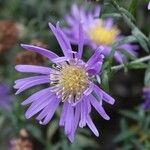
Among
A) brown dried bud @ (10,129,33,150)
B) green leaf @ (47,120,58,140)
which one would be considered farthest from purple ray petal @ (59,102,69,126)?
green leaf @ (47,120,58,140)

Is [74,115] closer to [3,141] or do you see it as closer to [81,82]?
[81,82]

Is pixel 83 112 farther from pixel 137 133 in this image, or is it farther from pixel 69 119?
pixel 137 133

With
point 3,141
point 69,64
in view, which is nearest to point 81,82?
point 69,64

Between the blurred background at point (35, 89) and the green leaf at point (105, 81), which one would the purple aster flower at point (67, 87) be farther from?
the blurred background at point (35, 89)

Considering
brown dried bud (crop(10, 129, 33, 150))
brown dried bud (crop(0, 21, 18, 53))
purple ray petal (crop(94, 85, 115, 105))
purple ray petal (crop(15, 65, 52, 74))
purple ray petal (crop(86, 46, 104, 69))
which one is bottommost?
brown dried bud (crop(10, 129, 33, 150))

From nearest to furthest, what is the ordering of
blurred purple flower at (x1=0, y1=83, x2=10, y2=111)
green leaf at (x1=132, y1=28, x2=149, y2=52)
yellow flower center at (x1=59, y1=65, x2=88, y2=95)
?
yellow flower center at (x1=59, y1=65, x2=88, y2=95)
green leaf at (x1=132, y1=28, x2=149, y2=52)
blurred purple flower at (x1=0, y1=83, x2=10, y2=111)

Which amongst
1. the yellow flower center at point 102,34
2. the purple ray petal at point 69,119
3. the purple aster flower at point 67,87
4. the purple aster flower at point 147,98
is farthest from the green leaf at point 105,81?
the yellow flower center at point 102,34

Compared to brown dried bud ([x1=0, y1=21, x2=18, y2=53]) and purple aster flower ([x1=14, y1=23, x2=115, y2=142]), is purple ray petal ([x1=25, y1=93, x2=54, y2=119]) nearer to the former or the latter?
purple aster flower ([x1=14, y1=23, x2=115, y2=142])
